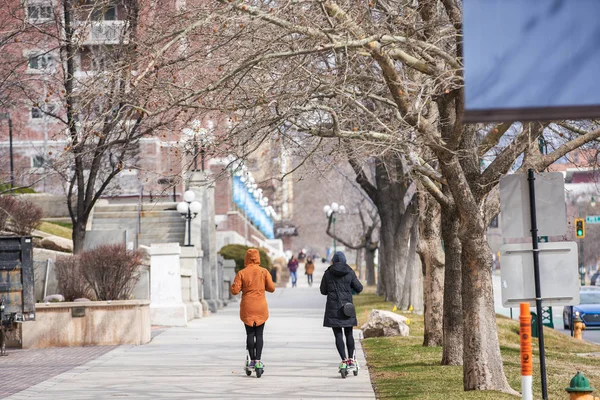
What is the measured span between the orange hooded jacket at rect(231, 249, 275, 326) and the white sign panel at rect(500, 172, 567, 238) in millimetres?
4902

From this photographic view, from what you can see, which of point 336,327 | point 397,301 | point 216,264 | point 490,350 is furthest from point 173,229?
point 490,350

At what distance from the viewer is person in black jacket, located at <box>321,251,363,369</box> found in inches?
591

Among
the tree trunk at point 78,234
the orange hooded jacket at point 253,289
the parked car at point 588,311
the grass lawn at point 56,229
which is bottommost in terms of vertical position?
the parked car at point 588,311

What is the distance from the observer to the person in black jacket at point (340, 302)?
15023mm

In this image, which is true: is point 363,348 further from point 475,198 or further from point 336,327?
point 475,198

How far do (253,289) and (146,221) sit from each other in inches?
888

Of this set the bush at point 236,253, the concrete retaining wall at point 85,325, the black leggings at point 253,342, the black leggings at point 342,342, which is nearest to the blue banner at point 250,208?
the bush at point 236,253

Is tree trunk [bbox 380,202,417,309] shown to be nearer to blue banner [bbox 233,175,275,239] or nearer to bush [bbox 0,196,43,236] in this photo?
bush [bbox 0,196,43,236]

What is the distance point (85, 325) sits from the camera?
21141mm

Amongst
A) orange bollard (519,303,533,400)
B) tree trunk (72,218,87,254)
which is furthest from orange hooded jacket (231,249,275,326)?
tree trunk (72,218,87,254)

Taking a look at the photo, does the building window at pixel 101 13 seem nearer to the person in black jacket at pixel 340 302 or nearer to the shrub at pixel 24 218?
the person in black jacket at pixel 340 302

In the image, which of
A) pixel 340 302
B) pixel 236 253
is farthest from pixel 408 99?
pixel 236 253

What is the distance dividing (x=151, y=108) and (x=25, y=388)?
13.5 ft

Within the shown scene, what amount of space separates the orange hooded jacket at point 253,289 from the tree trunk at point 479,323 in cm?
333
